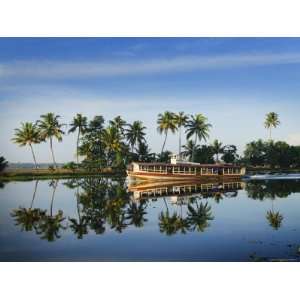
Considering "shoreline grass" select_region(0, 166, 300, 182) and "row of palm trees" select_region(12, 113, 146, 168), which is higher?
"row of palm trees" select_region(12, 113, 146, 168)

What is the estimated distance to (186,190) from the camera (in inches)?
349

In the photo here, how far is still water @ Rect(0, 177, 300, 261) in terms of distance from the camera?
690 centimetres

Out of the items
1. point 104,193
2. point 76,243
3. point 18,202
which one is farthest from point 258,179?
point 18,202

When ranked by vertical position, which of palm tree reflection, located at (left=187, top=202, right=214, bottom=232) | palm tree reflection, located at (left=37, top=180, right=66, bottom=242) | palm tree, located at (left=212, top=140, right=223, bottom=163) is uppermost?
palm tree, located at (left=212, top=140, right=223, bottom=163)

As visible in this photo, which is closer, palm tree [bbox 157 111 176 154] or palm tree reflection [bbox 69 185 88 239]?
palm tree reflection [bbox 69 185 88 239]

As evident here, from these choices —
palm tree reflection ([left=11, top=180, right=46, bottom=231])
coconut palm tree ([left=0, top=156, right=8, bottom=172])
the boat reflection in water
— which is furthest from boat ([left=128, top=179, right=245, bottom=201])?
coconut palm tree ([left=0, top=156, right=8, bottom=172])

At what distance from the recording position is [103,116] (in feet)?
25.7

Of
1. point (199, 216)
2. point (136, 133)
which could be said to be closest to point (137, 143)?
point (136, 133)

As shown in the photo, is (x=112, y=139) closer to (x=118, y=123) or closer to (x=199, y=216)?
(x=118, y=123)

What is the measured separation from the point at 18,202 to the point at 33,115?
1471 millimetres

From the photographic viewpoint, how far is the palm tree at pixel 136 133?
7957 mm

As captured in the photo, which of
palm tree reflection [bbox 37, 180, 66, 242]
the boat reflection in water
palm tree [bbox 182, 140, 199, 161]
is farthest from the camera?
the boat reflection in water

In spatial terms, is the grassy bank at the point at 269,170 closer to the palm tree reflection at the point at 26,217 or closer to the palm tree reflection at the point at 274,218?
the palm tree reflection at the point at 274,218

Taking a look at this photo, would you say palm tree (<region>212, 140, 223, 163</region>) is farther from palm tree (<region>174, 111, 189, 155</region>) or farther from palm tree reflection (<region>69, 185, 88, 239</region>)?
palm tree reflection (<region>69, 185, 88, 239</region>)
